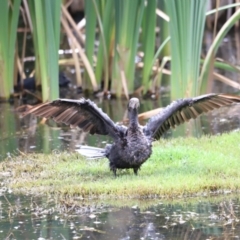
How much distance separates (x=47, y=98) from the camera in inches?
427

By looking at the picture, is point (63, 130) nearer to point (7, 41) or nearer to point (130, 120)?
point (7, 41)

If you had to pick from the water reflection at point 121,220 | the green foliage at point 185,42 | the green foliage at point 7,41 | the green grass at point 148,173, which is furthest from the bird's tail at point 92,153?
the green foliage at point 7,41

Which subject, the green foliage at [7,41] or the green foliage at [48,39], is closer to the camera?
the green foliage at [48,39]

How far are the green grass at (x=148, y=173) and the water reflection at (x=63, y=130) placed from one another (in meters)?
0.90

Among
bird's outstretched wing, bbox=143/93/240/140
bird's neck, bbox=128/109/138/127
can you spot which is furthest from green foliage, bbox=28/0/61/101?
bird's neck, bbox=128/109/138/127

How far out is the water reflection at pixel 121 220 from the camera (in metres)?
5.54

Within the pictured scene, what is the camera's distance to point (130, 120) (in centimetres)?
728

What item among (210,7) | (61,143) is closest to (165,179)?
(61,143)

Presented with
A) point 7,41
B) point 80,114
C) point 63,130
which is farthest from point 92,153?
point 7,41

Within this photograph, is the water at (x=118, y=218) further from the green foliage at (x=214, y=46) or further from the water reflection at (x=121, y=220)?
the green foliage at (x=214, y=46)

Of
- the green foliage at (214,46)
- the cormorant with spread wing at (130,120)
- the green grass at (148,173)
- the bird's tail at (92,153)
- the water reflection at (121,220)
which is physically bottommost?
the water reflection at (121,220)

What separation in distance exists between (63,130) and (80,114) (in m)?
3.23

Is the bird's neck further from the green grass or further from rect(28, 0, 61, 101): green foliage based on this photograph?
rect(28, 0, 61, 101): green foliage

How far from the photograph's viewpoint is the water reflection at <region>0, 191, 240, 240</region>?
554cm
